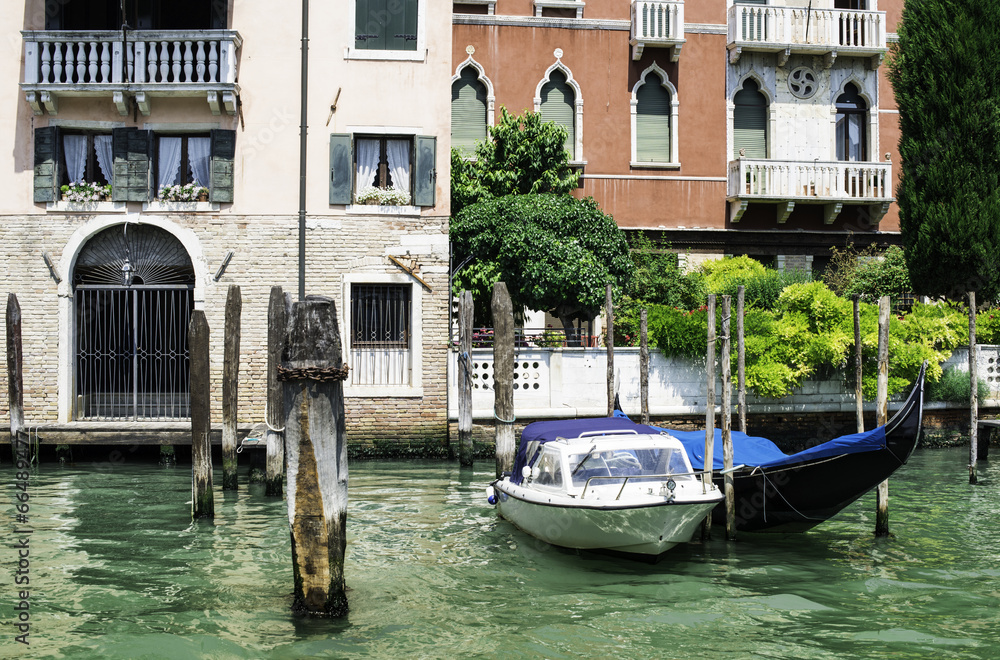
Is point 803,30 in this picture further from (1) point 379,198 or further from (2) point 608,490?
(2) point 608,490

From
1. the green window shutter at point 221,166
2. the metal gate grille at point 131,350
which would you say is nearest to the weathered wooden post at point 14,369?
the metal gate grille at point 131,350

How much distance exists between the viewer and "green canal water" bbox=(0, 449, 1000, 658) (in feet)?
21.7

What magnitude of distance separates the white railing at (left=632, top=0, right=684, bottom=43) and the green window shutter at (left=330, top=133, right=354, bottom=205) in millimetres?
7166

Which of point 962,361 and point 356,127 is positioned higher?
point 356,127

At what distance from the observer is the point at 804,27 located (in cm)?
1980

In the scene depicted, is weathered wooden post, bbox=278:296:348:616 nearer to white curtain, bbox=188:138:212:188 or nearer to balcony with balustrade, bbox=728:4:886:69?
white curtain, bbox=188:138:212:188

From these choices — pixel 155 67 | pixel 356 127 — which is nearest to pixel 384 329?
pixel 356 127

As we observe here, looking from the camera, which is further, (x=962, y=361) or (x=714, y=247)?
(x=714, y=247)

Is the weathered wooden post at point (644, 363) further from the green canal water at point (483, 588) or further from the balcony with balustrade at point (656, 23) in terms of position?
the balcony with balustrade at point (656, 23)

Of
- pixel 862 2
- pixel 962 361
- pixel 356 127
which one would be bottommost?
pixel 962 361

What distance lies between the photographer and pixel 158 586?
7980 mm

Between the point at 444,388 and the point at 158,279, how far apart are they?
481cm

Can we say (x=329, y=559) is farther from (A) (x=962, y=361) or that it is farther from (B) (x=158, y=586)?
(A) (x=962, y=361)

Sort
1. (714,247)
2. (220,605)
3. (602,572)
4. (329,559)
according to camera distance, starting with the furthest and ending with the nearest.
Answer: (714,247) < (602,572) < (220,605) < (329,559)
